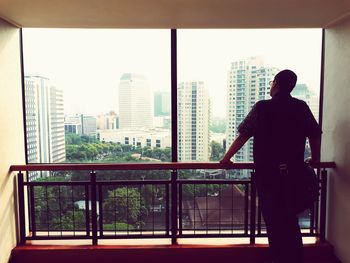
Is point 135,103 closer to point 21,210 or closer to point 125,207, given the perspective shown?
point 125,207

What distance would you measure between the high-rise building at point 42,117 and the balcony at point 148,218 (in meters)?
0.27

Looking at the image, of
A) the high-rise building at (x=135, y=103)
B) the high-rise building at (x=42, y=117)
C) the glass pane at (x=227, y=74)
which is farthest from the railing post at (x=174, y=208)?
the high-rise building at (x=42, y=117)

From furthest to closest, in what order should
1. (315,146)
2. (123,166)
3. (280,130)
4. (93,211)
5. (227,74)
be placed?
1. (227,74)
2. (93,211)
3. (123,166)
4. (315,146)
5. (280,130)

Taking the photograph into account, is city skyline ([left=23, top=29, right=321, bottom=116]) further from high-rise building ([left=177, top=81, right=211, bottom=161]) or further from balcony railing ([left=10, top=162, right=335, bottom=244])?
balcony railing ([left=10, top=162, right=335, bottom=244])

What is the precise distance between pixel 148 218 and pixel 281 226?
4.15 feet

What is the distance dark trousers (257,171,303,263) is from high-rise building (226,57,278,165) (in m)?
0.99

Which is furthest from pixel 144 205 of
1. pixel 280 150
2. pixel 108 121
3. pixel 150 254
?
pixel 280 150

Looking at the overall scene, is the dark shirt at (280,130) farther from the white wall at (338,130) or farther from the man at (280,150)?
the white wall at (338,130)

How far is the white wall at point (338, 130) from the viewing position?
7.91 ft

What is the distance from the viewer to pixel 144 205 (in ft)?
9.00

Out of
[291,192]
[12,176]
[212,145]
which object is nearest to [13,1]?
[12,176]

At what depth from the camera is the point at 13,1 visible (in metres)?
2.02

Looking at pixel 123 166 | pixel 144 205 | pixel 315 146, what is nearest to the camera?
pixel 315 146

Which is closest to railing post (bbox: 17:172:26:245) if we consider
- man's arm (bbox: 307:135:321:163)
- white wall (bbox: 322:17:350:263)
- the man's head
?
the man's head
